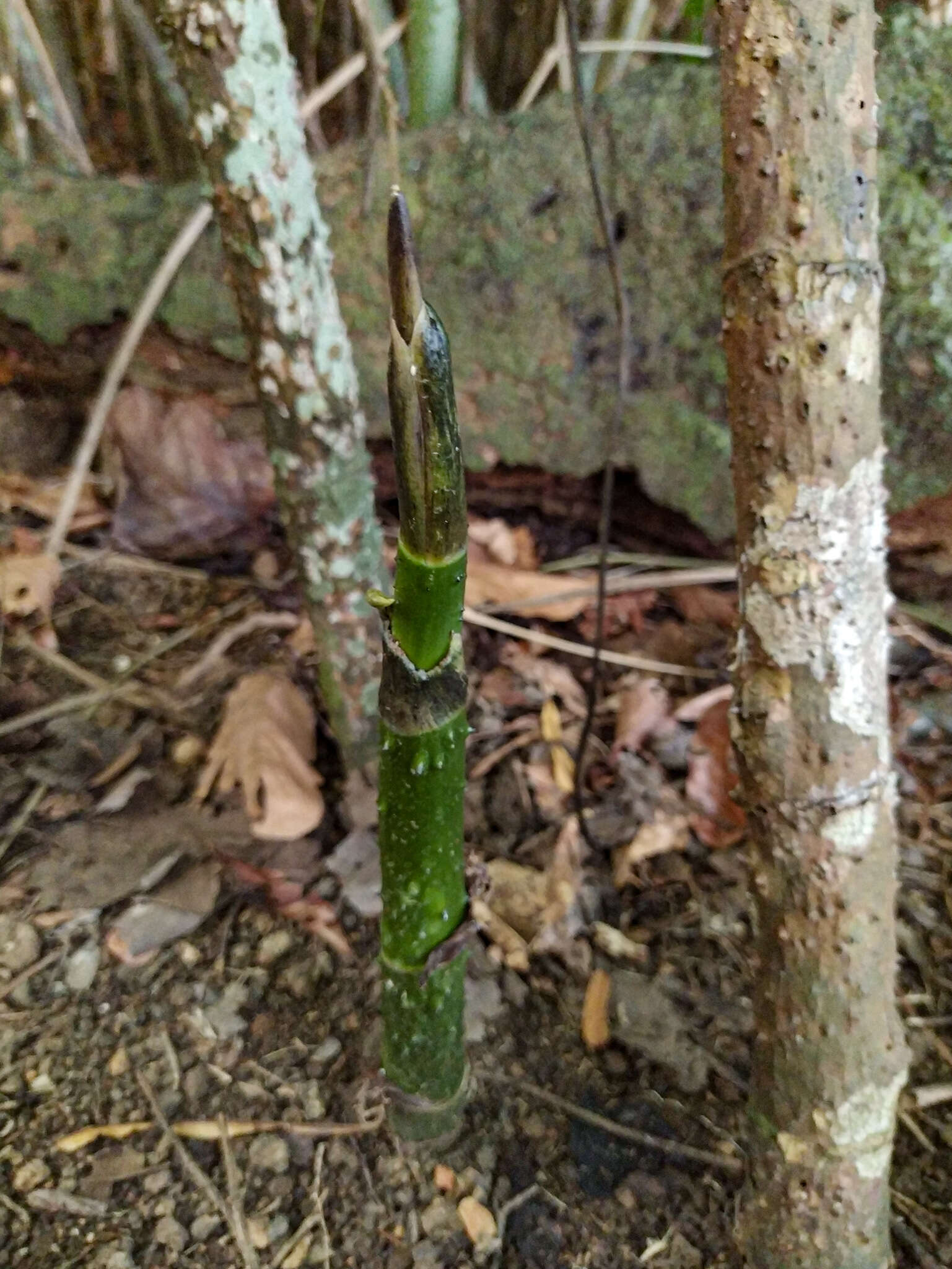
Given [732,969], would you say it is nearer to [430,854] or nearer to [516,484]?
[430,854]

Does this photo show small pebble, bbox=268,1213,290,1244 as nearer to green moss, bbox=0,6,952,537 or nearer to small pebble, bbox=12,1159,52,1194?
small pebble, bbox=12,1159,52,1194

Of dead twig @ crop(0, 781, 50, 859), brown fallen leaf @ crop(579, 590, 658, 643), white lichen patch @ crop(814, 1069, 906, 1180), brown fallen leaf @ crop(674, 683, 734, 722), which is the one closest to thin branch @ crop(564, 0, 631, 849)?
brown fallen leaf @ crop(579, 590, 658, 643)

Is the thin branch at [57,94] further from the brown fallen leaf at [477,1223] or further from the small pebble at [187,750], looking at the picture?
the brown fallen leaf at [477,1223]

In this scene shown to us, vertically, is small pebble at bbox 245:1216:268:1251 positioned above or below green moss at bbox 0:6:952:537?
below

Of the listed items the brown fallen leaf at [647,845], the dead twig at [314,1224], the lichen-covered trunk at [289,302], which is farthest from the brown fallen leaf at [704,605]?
the dead twig at [314,1224]

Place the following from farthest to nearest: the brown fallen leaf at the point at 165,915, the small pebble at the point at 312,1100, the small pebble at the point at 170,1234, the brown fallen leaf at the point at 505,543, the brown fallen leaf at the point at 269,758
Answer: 1. the brown fallen leaf at the point at 505,543
2. the brown fallen leaf at the point at 269,758
3. the brown fallen leaf at the point at 165,915
4. the small pebble at the point at 312,1100
5. the small pebble at the point at 170,1234

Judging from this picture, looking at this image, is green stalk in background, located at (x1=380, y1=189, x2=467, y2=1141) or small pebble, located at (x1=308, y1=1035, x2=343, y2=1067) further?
small pebble, located at (x1=308, y1=1035, x2=343, y2=1067)
